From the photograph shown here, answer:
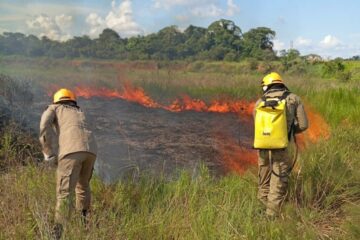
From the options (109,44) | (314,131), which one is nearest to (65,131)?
(314,131)

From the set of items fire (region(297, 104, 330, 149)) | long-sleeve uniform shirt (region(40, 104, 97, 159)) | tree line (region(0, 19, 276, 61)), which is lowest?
fire (region(297, 104, 330, 149))

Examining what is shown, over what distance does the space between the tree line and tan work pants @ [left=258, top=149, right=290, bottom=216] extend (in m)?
8.15

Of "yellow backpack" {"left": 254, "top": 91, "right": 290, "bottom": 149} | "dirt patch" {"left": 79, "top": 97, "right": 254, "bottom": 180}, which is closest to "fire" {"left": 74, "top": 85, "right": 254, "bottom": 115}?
"dirt patch" {"left": 79, "top": 97, "right": 254, "bottom": 180}

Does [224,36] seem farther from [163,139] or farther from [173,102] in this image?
[163,139]

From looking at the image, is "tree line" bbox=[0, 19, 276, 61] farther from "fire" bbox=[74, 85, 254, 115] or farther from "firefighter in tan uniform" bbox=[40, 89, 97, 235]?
"firefighter in tan uniform" bbox=[40, 89, 97, 235]

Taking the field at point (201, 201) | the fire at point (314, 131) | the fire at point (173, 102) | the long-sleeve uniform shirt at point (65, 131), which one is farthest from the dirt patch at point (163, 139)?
the long-sleeve uniform shirt at point (65, 131)

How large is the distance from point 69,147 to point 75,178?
1.20 ft

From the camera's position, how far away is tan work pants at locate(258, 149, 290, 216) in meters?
5.98

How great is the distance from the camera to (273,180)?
6078 millimetres

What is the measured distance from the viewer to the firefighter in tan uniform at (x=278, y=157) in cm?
603

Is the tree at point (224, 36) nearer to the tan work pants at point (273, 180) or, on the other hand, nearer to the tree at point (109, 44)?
the tree at point (109, 44)

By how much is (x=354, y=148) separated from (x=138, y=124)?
5.96m

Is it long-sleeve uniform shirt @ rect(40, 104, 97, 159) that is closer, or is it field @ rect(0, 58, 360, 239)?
field @ rect(0, 58, 360, 239)

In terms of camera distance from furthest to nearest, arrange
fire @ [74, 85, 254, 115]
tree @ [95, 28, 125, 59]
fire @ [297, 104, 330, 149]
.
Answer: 1. fire @ [74, 85, 254, 115]
2. tree @ [95, 28, 125, 59]
3. fire @ [297, 104, 330, 149]
